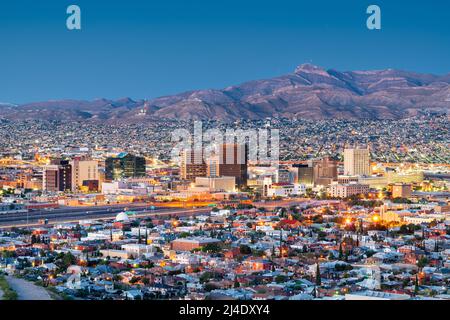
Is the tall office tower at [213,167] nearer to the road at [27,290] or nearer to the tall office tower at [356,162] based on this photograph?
the tall office tower at [356,162]

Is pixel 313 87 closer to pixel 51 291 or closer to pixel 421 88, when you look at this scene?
pixel 421 88

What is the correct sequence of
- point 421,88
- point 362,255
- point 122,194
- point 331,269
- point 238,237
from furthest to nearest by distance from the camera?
point 421,88, point 122,194, point 238,237, point 362,255, point 331,269

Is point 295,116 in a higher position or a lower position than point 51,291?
higher

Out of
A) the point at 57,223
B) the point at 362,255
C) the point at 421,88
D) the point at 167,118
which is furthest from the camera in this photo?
the point at 421,88

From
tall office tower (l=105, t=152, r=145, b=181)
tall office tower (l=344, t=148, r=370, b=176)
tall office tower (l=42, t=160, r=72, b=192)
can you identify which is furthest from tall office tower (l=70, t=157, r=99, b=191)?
tall office tower (l=344, t=148, r=370, b=176)

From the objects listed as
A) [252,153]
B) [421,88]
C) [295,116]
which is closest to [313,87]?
[421,88]

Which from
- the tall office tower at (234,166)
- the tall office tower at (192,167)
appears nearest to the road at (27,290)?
the tall office tower at (234,166)

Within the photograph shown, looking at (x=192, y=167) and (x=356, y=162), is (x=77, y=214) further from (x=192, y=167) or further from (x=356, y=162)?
(x=356, y=162)
